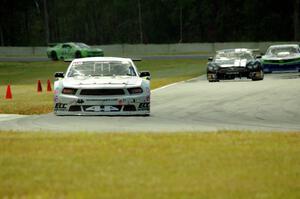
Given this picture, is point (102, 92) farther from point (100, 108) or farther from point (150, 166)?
point (150, 166)

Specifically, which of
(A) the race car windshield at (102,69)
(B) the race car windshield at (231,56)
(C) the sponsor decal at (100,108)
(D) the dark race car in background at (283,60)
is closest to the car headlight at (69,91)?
(C) the sponsor decal at (100,108)

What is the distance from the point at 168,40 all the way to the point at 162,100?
316ft

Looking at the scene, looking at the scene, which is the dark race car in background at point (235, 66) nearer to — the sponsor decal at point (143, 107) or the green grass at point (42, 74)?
the green grass at point (42, 74)

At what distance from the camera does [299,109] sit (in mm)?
20297

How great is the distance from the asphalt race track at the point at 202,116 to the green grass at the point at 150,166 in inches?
117

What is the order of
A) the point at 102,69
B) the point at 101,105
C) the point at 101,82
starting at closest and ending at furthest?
the point at 101,105 < the point at 101,82 < the point at 102,69


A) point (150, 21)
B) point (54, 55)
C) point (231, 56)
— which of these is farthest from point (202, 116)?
point (150, 21)

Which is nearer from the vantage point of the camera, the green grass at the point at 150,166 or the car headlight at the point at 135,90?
the green grass at the point at 150,166

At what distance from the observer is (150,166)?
9.07 metres

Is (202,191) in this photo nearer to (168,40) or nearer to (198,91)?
(198,91)

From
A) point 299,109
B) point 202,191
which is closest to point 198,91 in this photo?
point 299,109

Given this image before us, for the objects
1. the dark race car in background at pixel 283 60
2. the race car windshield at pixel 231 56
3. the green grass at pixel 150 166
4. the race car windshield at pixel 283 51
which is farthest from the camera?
the race car windshield at pixel 283 51

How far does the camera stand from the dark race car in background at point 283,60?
3797 centimetres

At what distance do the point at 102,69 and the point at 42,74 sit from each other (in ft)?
102
